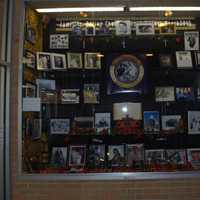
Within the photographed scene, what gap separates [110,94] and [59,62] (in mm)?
776

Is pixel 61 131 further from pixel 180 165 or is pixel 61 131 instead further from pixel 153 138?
pixel 180 165

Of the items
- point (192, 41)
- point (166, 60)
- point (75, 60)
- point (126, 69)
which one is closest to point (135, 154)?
point (126, 69)

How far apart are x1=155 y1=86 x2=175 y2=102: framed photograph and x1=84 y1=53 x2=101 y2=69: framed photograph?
2.69 feet

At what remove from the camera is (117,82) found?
507 cm

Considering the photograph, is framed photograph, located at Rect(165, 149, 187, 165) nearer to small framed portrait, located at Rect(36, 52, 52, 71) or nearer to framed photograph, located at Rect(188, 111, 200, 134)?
framed photograph, located at Rect(188, 111, 200, 134)

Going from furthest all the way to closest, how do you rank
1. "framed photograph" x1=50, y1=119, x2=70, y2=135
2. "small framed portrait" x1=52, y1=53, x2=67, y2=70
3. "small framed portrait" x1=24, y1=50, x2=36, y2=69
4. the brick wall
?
"small framed portrait" x1=52, y1=53, x2=67, y2=70, "framed photograph" x1=50, y1=119, x2=70, y2=135, "small framed portrait" x1=24, y1=50, x2=36, y2=69, the brick wall

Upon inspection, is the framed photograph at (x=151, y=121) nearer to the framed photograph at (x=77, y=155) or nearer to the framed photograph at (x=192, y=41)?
the framed photograph at (x=77, y=155)

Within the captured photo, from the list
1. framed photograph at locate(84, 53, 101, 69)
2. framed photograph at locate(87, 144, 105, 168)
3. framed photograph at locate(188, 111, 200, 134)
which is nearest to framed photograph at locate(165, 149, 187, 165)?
framed photograph at locate(188, 111, 200, 134)

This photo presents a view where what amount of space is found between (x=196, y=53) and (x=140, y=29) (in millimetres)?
782

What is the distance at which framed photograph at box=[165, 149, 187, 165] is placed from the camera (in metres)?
4.96

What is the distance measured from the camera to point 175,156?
4992mm

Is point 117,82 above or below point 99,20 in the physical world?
below

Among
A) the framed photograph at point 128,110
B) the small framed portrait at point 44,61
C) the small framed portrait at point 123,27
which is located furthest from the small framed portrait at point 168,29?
the small framed portrait at point 44,61

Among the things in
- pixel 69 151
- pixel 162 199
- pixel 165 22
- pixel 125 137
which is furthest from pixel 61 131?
pixel 165 22
